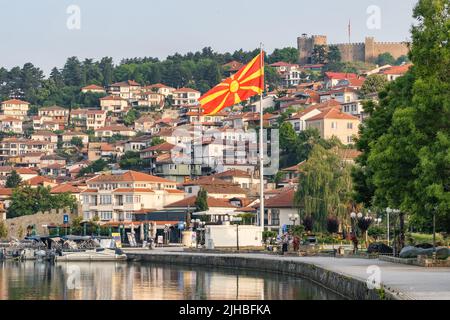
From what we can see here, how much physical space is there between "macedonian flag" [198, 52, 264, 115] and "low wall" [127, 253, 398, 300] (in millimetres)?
8702

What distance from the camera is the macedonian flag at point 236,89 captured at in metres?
68.5

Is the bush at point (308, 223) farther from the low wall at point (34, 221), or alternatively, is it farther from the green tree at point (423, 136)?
the low wall at point (34, 221)

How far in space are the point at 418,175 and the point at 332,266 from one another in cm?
496

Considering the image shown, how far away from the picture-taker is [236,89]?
229 ft

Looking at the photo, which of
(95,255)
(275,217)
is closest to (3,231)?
(275,217)

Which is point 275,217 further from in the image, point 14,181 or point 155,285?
point 14,181

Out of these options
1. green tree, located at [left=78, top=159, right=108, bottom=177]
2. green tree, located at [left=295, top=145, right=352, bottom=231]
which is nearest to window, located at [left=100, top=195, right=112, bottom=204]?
green tree, located at [left=295, top=145, right=352, bottom=231]

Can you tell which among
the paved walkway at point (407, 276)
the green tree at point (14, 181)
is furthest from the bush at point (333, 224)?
the green tree at point (14, 181)

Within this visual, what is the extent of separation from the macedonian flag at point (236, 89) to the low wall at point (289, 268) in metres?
8.70

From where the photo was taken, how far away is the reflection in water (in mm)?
42156

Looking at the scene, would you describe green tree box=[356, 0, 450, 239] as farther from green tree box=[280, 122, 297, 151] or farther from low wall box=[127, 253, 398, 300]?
green tree box=[280, 122, 297, 151]

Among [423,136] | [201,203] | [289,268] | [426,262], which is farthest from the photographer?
[201,203]

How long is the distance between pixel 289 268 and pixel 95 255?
1083 inches
